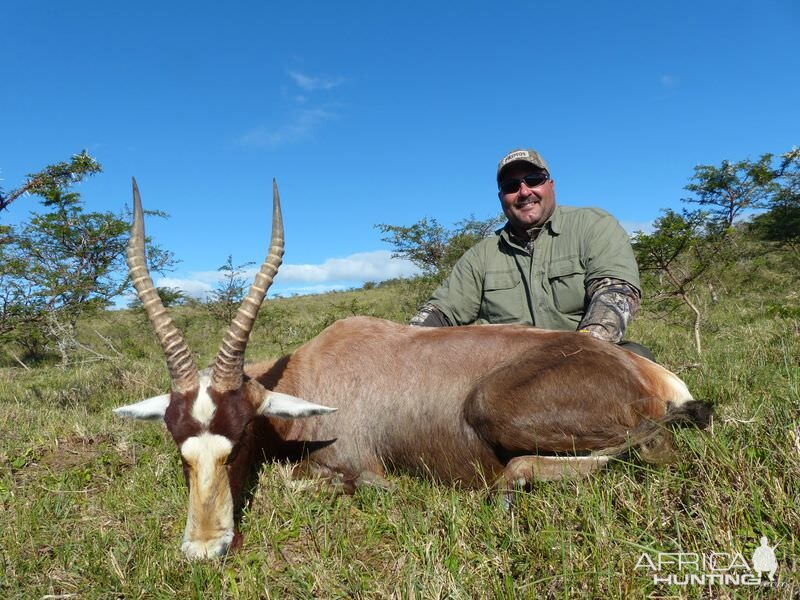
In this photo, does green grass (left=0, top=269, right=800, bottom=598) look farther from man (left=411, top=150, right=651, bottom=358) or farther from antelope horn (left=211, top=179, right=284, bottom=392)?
man (left=411, top=150, right=651, bottom=358)

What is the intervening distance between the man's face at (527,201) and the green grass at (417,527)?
2463 mm

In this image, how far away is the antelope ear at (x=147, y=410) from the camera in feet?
12.0

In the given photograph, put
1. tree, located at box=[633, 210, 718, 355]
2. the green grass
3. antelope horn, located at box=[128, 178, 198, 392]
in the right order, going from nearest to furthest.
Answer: the green grass
antelope horn, located at box=[128, 178, 198, 392]
tree, located at box=[633, 210, 718, 355]

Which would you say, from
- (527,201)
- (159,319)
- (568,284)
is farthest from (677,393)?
(159,319)

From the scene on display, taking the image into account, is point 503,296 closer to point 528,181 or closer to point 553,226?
point 553,226

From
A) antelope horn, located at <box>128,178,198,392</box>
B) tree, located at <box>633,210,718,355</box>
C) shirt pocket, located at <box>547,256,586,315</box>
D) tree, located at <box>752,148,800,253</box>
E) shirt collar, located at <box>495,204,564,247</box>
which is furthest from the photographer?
tree, located at <box>752,148,800,253</box>

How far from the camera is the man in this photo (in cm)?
504

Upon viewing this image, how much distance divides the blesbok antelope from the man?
4.45 feet

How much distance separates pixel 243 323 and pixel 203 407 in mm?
619

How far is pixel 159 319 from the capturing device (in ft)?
11.9

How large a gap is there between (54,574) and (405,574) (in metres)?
1.87

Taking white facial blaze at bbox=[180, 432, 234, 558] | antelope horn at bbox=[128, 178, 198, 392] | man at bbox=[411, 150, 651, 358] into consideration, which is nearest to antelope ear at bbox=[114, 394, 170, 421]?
antelope horn at bbox=[128, 178, 198, 392]

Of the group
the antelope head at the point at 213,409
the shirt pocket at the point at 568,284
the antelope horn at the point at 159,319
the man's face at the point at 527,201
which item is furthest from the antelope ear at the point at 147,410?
the man's face at the point at 527,201

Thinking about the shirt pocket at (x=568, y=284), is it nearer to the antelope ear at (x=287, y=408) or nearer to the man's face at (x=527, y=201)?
the man's face at (x=527, y=201)
